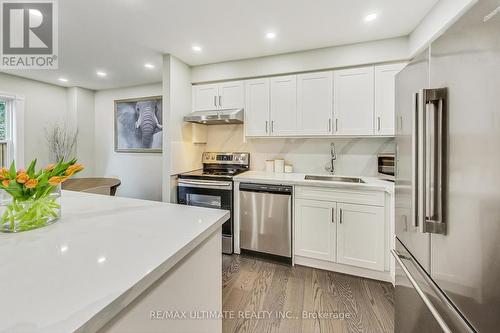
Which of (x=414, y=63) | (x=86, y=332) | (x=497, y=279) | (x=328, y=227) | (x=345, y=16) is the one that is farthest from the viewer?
(x=328, y=227)

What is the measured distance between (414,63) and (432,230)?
0.81 metres


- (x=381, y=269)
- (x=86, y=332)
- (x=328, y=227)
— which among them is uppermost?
(x=86, y=332)

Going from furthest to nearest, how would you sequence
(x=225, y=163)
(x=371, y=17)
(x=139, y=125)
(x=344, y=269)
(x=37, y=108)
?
(x=139, y=125) < (x=37, y=108) < (x=225, y=163) < (x=344, y=269) < (x=371, y=17)

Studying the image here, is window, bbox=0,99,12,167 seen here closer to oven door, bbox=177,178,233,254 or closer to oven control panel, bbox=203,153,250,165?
oven door, bbox=177,178,233,254

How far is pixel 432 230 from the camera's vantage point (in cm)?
87

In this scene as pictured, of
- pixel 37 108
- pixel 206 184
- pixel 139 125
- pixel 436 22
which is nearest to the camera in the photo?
pixel 436 22

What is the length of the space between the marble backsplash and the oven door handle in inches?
27.8

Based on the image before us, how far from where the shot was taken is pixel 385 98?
2.42 m

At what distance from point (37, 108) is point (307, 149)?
4566mm

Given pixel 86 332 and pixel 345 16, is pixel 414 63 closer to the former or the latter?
pixel 345 16

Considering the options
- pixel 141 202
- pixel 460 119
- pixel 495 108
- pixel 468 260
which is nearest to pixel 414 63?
pixel 460 119

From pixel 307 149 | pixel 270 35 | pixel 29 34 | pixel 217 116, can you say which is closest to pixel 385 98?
pixel 307 149

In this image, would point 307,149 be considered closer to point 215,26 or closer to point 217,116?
point 217,116

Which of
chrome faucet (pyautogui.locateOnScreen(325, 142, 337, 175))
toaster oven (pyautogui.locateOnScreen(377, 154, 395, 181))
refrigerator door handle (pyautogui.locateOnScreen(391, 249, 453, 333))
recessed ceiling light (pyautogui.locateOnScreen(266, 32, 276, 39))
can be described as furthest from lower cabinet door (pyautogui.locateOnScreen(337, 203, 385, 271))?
recessed ceiling light (pyautogui.locateOnScreen(266, 32, 276, 39))
